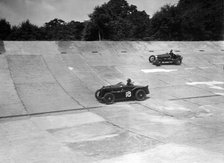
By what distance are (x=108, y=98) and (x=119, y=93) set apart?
0.85 meters

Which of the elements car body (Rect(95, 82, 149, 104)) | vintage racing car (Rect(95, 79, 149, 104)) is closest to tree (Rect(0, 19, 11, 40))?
car body (Rect(95, 82, 149, 104))

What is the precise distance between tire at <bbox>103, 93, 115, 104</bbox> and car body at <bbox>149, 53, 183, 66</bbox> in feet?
37.3

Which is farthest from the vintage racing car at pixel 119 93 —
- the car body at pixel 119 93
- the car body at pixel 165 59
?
the car body at pixel 165 59

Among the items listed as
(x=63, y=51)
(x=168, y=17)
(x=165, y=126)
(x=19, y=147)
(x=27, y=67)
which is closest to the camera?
(x=19, y=147)

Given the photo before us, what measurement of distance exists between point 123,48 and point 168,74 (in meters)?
9.14

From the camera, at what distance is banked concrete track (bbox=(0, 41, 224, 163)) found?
417 inches

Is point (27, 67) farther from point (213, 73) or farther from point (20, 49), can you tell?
point (213, 73)

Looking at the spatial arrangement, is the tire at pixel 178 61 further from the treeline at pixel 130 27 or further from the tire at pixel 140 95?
the treeline at pixel 130 27

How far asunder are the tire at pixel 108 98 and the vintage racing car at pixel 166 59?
11369 mm

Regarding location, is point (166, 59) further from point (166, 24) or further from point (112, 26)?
point (166, 24)

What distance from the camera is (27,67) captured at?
24453 millimetres

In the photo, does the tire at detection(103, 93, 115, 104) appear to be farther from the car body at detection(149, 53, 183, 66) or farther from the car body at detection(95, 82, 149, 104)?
the car body at detection(149, 53, 183, 66)

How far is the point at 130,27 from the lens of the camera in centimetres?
5559

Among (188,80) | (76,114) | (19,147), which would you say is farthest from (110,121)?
(188,80)
